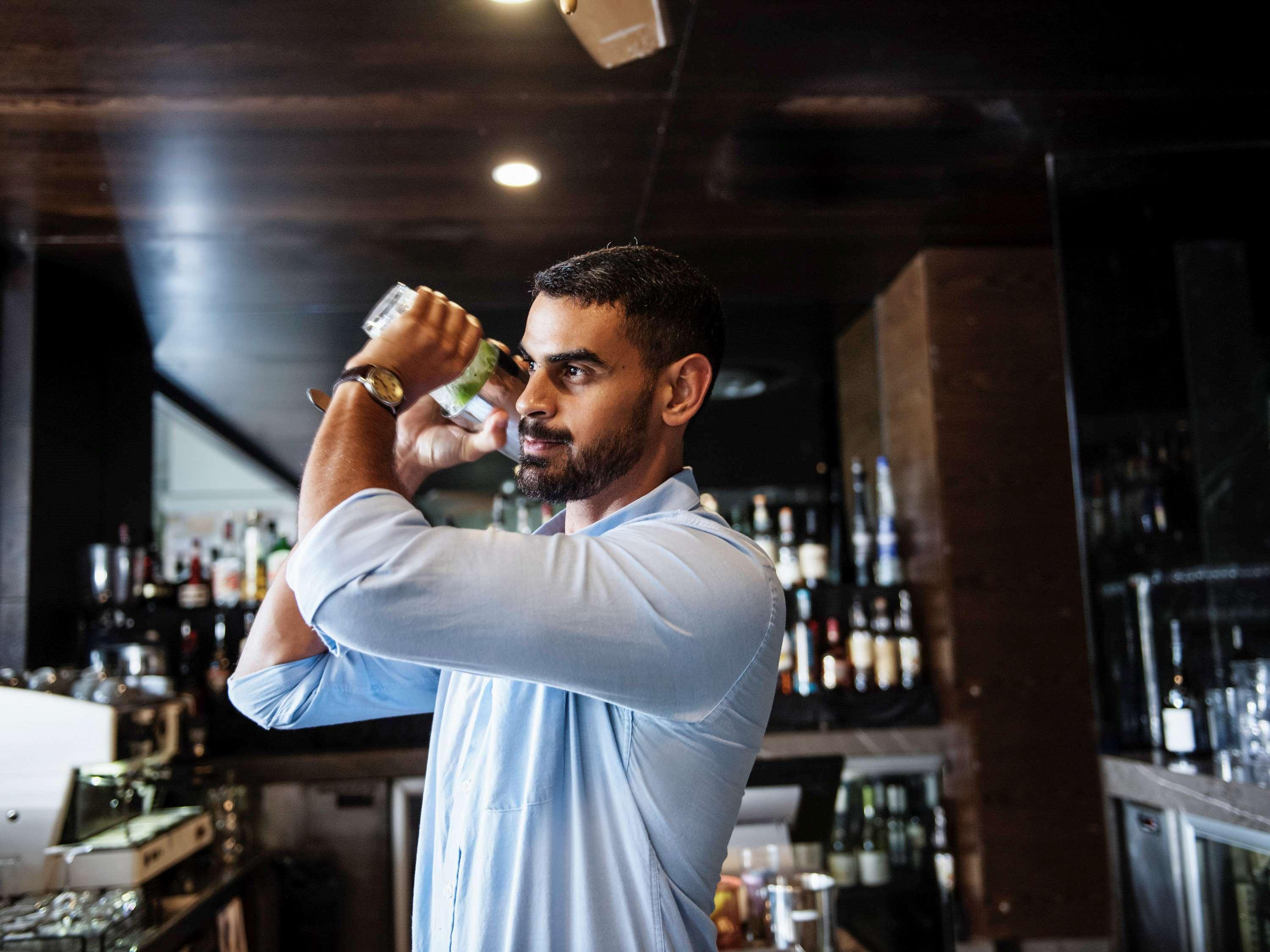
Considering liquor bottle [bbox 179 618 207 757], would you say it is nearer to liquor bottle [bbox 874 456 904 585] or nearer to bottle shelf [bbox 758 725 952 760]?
bottle shelf [bbox 758 725 952 760]

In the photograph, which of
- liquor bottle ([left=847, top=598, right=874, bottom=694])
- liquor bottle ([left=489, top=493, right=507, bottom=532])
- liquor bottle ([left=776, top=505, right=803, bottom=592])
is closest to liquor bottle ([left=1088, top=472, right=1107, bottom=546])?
liquor bottle ([left=847, top=598, right=874, bottom=694])

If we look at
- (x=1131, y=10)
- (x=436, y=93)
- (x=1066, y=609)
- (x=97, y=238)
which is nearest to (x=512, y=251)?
(x=436, y=93)

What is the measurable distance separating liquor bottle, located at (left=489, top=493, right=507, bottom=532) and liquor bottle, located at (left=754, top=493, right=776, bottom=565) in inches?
33.5

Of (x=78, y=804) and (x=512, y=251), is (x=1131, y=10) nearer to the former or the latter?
(x=512, y=251)

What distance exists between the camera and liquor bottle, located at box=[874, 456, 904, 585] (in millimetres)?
3506

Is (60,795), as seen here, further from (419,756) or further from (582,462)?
(582,462)

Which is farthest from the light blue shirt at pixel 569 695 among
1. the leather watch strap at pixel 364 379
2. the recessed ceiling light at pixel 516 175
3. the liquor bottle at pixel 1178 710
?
the liquor bottle at pixel 1178 710

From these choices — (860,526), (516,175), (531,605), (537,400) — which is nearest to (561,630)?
(531,605)

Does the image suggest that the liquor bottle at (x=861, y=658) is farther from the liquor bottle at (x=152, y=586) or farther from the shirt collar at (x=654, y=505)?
the shirt collar at (x=654, y=505)

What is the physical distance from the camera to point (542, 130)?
8.27 feet

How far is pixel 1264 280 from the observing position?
296cm

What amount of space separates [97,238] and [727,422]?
211cm

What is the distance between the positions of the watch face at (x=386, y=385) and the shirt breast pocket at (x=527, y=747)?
269 mm

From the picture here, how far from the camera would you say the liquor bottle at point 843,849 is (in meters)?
3.30
